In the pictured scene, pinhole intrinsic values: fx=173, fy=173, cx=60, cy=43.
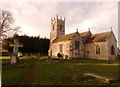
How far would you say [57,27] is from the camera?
51.6m

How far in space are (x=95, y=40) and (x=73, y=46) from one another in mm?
5316

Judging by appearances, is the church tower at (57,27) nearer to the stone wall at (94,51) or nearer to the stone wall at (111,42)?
the stone wall at (94,51)

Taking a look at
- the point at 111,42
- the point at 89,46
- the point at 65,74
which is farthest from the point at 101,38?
the point at 65,74

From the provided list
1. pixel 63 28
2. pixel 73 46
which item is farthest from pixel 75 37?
pixel 63 28

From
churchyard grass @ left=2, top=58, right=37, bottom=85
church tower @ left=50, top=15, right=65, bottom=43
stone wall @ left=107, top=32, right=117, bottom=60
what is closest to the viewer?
churchyard grass @ left=2, top=58, right=37, bottom=85

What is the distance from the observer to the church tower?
2036 inches

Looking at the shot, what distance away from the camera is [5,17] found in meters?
36.5

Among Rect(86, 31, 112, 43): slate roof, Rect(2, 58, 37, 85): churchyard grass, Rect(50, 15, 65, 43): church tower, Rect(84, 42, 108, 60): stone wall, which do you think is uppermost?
Rect(50, 15, 65, 43): church tower

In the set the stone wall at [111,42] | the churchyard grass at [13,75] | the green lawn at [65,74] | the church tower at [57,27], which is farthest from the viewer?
the church tower at [57,27]

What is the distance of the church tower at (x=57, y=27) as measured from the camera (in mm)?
51706

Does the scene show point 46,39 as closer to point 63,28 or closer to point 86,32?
point 63,28

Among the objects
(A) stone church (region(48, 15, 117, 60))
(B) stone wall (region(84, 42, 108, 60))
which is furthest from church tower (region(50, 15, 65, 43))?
(B) stone wall (region(84, 42, 108, 60))

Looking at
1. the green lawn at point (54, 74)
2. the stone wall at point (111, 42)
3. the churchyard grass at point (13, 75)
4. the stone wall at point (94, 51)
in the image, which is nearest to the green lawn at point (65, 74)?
the green lawn at point (54, 74)

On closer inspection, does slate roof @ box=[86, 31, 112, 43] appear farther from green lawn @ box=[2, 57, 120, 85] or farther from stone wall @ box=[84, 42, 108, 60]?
green lawn @ box=[2, 57, 120, 85]
